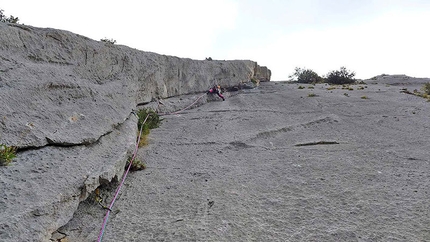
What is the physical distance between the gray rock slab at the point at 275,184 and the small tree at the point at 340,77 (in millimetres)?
13238

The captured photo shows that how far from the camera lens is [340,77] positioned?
68.9 feet

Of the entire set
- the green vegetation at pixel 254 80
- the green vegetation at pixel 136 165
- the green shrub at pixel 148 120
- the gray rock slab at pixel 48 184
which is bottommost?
the green vegetation at pixel 136 165

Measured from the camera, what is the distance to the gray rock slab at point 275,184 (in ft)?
10.8

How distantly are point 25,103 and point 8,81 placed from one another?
44 cm

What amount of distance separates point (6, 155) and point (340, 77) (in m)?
21.1

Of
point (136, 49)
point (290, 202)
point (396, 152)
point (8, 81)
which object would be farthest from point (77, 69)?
point (396, 152)

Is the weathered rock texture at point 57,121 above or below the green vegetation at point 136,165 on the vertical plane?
above

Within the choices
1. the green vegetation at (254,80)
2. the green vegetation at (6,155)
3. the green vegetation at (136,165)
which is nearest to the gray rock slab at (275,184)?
the green vegetation at (136,165)

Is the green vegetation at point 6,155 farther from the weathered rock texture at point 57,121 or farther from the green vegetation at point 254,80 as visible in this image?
the green vegetation at point 254,80

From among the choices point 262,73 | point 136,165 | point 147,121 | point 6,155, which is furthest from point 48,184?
point 262,73

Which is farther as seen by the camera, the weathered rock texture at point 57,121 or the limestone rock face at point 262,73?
the limestone rock face at point 262,73

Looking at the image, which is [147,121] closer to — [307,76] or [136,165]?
[136,165]

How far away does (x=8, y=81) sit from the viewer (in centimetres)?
429

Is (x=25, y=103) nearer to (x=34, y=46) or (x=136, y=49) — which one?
(x=34, y=46)
